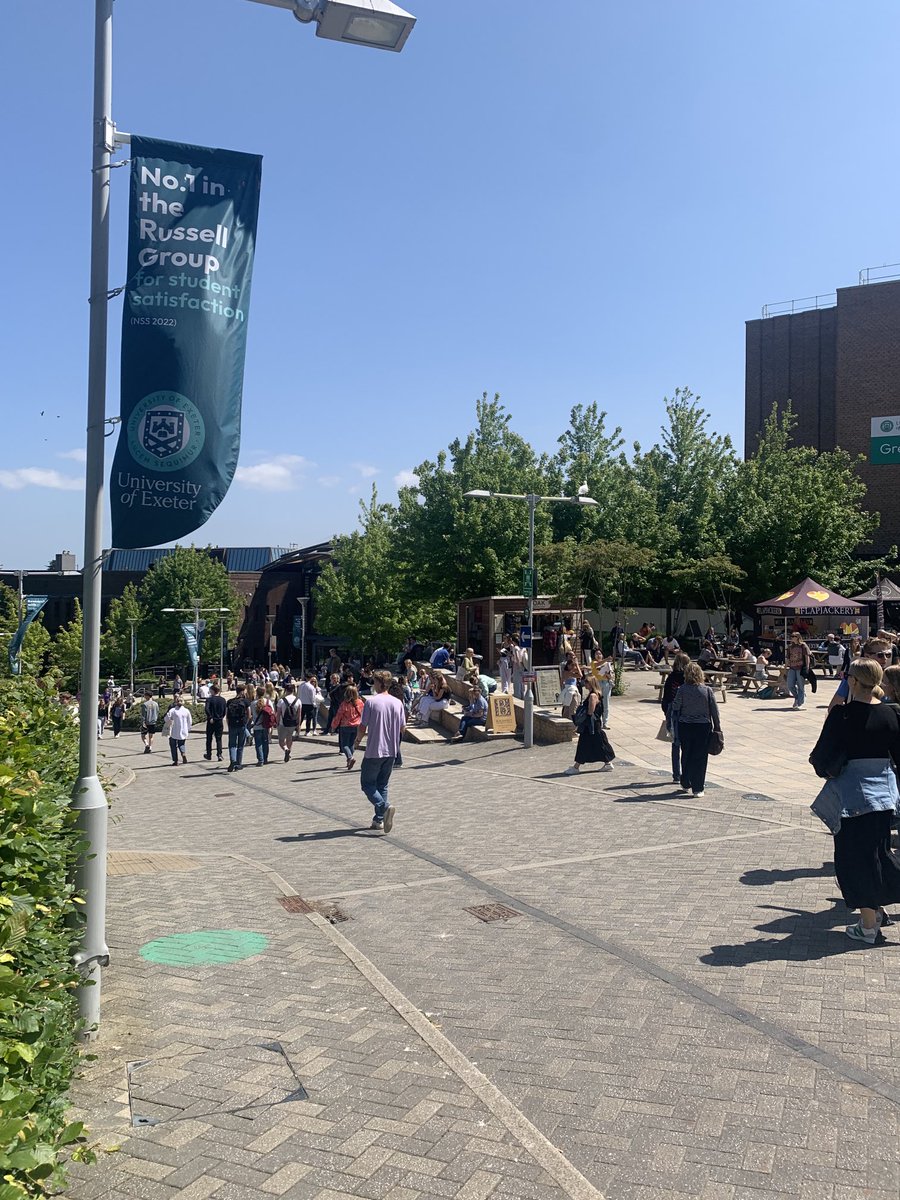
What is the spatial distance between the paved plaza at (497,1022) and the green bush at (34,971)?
2.02ft

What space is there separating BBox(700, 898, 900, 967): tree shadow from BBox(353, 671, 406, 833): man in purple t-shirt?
4672 millimetres

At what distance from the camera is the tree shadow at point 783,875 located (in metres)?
7.77

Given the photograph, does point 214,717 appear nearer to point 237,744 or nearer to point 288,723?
point 288,723

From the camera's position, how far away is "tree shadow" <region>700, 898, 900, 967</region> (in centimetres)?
596

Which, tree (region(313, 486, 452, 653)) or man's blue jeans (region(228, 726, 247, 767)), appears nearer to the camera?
man's blue jeans (region(228, 726, 247, 767))

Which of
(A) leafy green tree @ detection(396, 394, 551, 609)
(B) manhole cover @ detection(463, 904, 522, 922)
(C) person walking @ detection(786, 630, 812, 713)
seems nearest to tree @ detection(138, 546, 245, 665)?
(A) leafy green tree @ detection(396, 394, 551, 609)

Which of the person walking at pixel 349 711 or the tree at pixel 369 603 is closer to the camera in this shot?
the person walking at pixel 349 711

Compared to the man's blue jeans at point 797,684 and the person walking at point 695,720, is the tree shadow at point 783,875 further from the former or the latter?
the man's blue jeans at point 797,684

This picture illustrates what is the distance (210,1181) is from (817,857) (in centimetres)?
659

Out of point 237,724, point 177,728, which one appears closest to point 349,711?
point 237,724

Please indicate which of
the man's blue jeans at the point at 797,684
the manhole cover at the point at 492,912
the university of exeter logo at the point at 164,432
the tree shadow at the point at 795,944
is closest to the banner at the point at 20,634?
the manhole cover at the point at 492,912

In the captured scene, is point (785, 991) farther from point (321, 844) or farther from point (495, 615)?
point (495, 615)

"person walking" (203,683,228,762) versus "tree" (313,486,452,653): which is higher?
Result: "tree" (313,486,452,653)

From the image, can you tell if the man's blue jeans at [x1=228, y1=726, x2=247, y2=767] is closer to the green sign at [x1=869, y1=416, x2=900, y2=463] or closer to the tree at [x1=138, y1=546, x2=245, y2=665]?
the green sign at [x1=869, y1=416, x2=900, y2=463]
